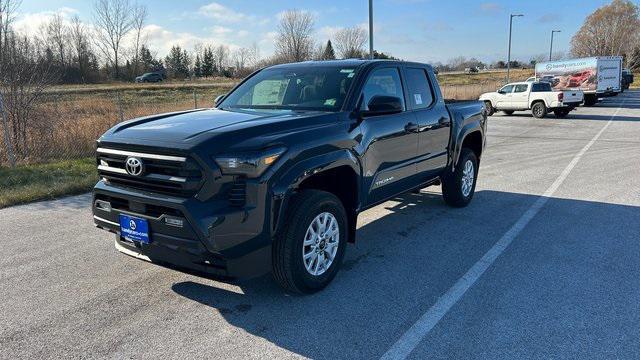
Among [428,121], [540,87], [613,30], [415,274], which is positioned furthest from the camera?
[613,30]

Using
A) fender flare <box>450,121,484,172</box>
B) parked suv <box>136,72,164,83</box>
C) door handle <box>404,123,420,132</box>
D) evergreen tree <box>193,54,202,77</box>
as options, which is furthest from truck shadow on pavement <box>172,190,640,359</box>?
evergreen tree <box>193,54,202,77</box>

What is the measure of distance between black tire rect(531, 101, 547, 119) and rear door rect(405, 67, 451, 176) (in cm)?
1972

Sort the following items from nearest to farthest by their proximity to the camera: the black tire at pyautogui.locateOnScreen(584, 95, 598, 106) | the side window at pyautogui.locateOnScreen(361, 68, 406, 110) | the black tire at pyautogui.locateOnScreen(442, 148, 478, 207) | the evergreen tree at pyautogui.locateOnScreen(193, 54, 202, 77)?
1. the side window at pyautogui.locateOnScreen(361, 68, 406, 110)
2. the black tire at pyautogui.locateOnScreen(442, 148, 478, 207)
3. the black tire at pyautogui.locateOnScreen(584, 95, 598, 106)
4. the evergreen tree at pyautogui.locateOnScreen(193, 54, 202, 77)

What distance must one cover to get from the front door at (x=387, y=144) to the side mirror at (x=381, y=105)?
79 millimetres

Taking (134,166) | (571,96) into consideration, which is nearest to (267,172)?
(134,166)

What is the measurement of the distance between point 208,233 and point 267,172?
59 centimetres

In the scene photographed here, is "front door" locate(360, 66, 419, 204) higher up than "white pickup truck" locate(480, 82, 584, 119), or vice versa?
"white pickup truck" locate(480, 82, 584, 119)

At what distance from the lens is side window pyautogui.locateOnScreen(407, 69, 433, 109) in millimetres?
5492

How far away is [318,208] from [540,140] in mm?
13051

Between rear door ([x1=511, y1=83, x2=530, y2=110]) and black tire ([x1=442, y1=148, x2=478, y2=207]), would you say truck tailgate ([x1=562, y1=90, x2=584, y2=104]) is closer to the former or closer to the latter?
rear door ([x1=511, y1=83, x2=530, y2=110])

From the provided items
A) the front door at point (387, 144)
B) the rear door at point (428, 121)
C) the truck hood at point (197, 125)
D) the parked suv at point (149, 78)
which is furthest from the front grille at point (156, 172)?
the parked suv at point (149, 78)

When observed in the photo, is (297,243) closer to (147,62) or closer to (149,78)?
(149,78)

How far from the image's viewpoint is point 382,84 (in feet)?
16.4

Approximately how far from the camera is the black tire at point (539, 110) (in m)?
23.4
